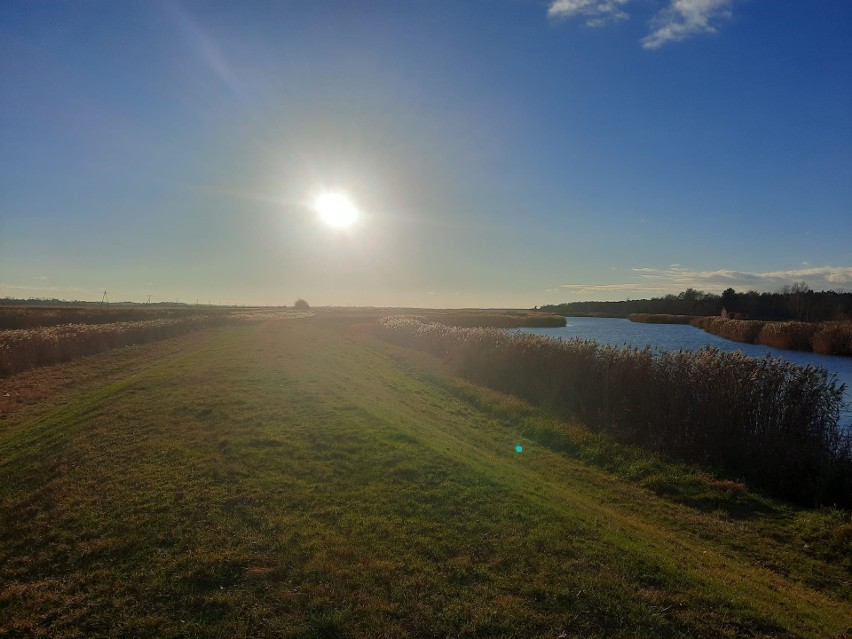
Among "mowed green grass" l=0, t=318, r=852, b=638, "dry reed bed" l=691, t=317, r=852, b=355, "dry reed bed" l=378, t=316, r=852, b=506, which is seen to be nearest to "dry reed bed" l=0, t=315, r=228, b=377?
"mowed green grass" l=0, t=318, r=852, b=638

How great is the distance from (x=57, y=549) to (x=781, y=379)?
19.2 metres

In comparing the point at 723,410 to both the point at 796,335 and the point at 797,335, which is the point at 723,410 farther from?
the point at 797,335

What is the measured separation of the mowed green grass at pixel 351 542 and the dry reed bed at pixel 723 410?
9.25 ft

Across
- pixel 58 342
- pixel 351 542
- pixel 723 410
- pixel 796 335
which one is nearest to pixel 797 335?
pixel 796 335

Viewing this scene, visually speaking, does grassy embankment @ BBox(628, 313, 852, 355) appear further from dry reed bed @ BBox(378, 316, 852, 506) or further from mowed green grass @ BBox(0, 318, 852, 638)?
mowed green grass @ BBox(0, 318, 852, 638)

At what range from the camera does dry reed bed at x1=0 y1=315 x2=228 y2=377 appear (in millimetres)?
28142

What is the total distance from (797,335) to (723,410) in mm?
39809

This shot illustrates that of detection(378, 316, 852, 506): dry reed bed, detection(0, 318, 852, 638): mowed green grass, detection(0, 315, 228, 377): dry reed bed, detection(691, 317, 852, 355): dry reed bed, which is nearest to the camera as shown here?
detection(0, 318, 852, 638): mowed green grass

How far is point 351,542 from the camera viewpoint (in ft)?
24.9

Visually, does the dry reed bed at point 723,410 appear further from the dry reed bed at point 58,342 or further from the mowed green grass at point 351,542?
the dry reed bed at point 58,342

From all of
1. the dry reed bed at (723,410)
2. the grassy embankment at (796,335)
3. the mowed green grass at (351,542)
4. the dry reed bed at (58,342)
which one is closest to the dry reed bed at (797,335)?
the grassy embankment at (796,335)

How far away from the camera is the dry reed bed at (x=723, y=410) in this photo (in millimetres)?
13859

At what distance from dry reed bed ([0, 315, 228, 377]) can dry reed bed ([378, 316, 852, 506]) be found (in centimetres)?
3018

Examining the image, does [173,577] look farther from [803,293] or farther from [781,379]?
[803,293]
